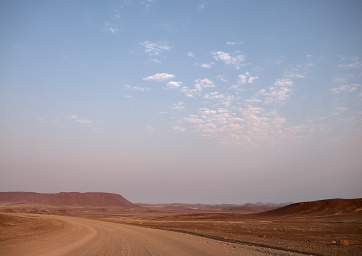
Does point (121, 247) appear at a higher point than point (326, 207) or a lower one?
lower

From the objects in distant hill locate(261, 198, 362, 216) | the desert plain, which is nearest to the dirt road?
the desert plain

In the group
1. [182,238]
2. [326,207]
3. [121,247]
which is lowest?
[121,247]

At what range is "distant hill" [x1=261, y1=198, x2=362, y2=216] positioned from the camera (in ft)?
262

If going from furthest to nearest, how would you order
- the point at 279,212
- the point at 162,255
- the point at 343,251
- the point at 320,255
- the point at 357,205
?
the point at 279,212 < the point at 357,205 < the point at 343,251 < the point at 320,255 < the point at 162,255

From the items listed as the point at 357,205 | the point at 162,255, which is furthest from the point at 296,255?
the point at 357,205

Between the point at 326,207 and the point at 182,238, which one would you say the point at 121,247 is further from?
the point at 326,207

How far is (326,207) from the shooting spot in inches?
3465

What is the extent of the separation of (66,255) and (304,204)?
89886 mm

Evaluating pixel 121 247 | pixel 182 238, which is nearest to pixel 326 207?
pixel 182 238

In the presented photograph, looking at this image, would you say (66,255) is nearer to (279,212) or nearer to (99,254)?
(99,254)

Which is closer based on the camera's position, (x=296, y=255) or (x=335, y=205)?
(x=296, y=255)

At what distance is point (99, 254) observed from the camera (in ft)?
54.1

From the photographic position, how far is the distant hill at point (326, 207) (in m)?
79.9

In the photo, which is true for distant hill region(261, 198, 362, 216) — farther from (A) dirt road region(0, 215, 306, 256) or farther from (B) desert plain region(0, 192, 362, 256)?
(A) dirt road region(0, 215, 306, 256)
